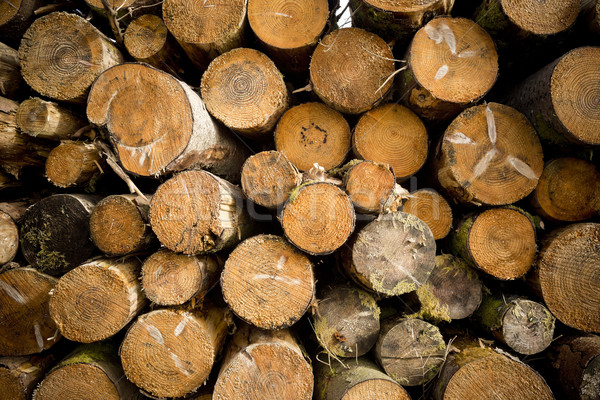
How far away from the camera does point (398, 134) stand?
7.36 ft

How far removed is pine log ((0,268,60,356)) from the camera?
6.97ft

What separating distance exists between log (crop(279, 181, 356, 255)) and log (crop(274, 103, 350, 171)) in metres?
0.58

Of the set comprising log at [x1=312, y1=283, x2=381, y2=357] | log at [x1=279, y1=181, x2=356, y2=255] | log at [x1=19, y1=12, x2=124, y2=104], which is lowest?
log at [x1=312, y1=283, x2=381, y2=357]

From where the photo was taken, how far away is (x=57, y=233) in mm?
2096

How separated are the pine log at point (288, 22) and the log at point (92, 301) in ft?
5.85

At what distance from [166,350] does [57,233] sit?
1.09 meters

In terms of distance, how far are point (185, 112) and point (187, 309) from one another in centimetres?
119

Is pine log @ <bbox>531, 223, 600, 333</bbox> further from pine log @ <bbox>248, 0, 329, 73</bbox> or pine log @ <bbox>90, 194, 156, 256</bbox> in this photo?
pine log @ <bbox>90, 194, 156, 256</bbox>

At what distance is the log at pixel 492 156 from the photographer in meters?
2.04

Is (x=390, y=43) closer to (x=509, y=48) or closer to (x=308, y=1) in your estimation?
(x=308, y=1)

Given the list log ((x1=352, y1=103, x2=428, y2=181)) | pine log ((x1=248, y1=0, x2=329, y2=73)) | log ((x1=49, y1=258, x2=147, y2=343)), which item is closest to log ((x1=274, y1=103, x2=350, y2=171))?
log ((x1=352, y1=103, x2=428, y2=181))

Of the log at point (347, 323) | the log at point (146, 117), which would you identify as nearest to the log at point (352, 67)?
the log at point (146, 117)

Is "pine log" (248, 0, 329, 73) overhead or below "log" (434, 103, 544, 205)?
overhead

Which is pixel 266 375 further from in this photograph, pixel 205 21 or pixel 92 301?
pixel 205 21
